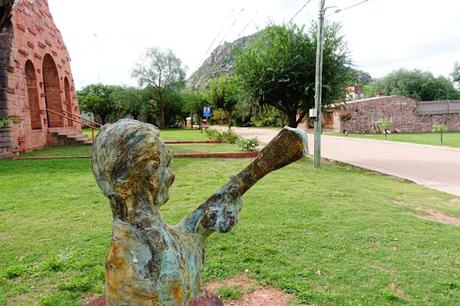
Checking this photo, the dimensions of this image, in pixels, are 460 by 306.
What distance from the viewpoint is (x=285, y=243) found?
4.58 m

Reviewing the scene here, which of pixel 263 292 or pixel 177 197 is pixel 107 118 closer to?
pixel 177 197

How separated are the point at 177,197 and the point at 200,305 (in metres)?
5.49

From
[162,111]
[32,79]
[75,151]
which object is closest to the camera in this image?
[75,151]

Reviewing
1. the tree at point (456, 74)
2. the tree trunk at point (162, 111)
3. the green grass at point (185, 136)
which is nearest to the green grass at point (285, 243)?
the green grass at point (185, 136)

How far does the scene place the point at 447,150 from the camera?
55.5ft

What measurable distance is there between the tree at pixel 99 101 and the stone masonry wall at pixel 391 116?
2767 centimetres

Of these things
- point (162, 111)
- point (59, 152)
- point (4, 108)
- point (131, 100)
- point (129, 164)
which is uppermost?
point (131, 100)

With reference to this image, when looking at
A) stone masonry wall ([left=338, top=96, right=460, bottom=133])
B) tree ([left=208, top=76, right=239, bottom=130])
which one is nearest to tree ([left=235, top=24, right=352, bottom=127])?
tree ([left=208, top=76, right=239, bottom=130])

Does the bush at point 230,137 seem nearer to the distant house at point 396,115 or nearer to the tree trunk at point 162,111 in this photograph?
the distant house at point 396,115

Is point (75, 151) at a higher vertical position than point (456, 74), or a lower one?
lower

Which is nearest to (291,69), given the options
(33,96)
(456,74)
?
(33,96)

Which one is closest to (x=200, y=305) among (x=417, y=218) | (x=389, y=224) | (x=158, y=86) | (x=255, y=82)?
(x=389, y=224)

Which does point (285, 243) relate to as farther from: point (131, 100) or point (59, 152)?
point (131, 100)

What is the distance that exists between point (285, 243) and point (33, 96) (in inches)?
579
